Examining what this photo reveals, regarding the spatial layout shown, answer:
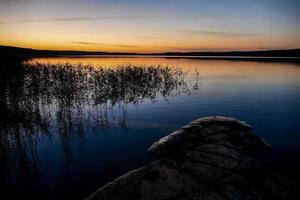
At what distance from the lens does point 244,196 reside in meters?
5.55

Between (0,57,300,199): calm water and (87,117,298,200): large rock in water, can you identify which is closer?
(87,117,298,200): large rock in water

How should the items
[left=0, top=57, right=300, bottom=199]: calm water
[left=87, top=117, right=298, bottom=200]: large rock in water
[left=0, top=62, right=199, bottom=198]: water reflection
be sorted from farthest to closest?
[left=0, top=62, right=199, bottom=198]: water reflection
[left=0, top=57, right=300, bottom=199]: calm water
[left=87, top=117, right=298, bottom=200]: large rock in water

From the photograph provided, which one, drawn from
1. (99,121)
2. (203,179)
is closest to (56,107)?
(99,121)

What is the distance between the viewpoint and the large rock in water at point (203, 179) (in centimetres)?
555

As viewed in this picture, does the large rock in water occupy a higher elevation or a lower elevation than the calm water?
higher

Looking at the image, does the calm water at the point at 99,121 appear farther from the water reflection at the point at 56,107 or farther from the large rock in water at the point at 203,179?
the large rock in water at the point at 203,179

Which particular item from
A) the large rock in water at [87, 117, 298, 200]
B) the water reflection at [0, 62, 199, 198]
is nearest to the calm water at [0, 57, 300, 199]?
the water reflection at [0, 62, 199, 198]

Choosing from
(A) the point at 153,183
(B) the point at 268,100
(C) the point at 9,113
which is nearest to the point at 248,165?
(A) the point at 153,183

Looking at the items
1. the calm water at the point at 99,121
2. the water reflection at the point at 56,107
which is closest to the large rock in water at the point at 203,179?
the calm water at the point at 99,121

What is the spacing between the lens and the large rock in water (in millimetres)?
5555

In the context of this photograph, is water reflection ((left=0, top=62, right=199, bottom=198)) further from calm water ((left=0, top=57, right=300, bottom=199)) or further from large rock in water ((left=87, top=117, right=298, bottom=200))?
large rock in water ((left=87, top=117, right=298, bottom=200))

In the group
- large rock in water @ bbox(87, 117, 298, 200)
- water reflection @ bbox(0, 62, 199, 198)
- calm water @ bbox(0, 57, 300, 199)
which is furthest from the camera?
water reflection @ bbox(0, 62, 199, 198)

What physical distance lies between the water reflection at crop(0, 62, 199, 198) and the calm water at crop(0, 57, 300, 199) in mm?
30

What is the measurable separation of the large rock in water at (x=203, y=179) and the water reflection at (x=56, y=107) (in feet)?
8.25
